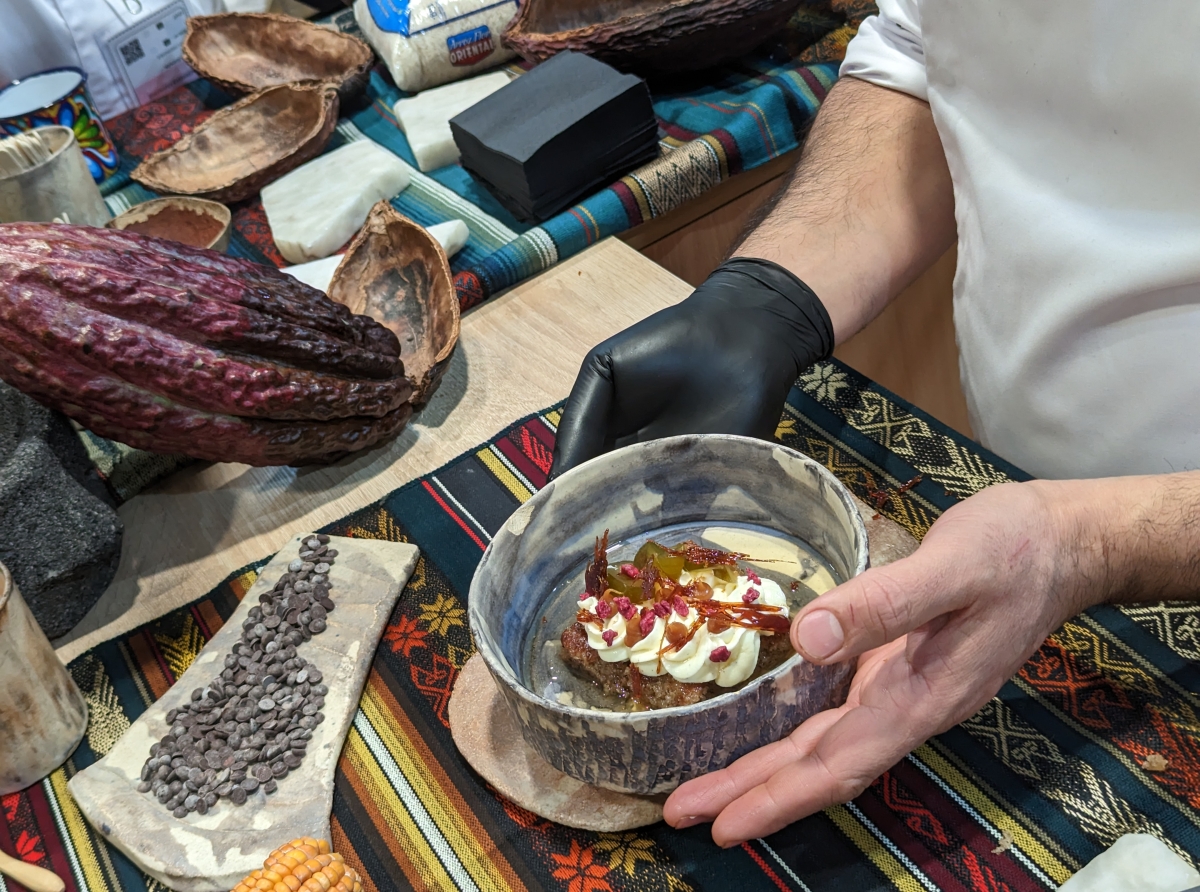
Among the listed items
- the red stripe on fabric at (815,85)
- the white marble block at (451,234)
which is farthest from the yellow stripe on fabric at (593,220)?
the red stripe on fabric at (815,85)

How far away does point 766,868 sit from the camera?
695mm

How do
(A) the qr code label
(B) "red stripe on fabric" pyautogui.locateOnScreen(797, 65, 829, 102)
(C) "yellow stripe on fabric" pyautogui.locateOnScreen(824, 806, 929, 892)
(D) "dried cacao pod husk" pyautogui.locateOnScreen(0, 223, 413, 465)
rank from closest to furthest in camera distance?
(C) "yellow stripe on fabric" pyautogui.locateOnScreen(824, 806, 929, 892)
(D) "dried cacao pod husk" pyautogui.locateOnScreen(0, 223, 413, 465)
(B) "red stripe on fabric" pyautogui.locateOnScreen(797, 65, 829, 102)
(A) the qr code label

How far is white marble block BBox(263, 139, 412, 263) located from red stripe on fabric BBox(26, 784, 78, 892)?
0.89m

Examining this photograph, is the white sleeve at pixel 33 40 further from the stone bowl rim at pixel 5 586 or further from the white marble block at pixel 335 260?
the stone bowl rim at pixel 5 586

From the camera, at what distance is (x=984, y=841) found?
68 centimetres

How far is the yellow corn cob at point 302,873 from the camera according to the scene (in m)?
0.68

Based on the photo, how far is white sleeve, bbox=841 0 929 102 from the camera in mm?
1093

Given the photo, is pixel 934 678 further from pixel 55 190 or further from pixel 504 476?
pixel 55 190

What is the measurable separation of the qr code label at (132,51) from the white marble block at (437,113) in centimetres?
71

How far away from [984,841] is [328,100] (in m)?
1.58

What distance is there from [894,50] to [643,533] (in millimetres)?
743

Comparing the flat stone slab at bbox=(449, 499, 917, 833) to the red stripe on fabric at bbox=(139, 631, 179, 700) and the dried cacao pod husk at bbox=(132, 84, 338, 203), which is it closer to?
the red stripe on fabric at bbox=(139, 631, 179, 700)

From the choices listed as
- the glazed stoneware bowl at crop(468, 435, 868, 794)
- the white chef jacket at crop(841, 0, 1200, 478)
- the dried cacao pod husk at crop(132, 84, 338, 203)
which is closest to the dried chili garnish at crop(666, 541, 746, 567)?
the glazed stoneware bowl at crop(468, 435, 868, 794)

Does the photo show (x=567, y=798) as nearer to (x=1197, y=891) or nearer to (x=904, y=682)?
(x=904, y=682)
